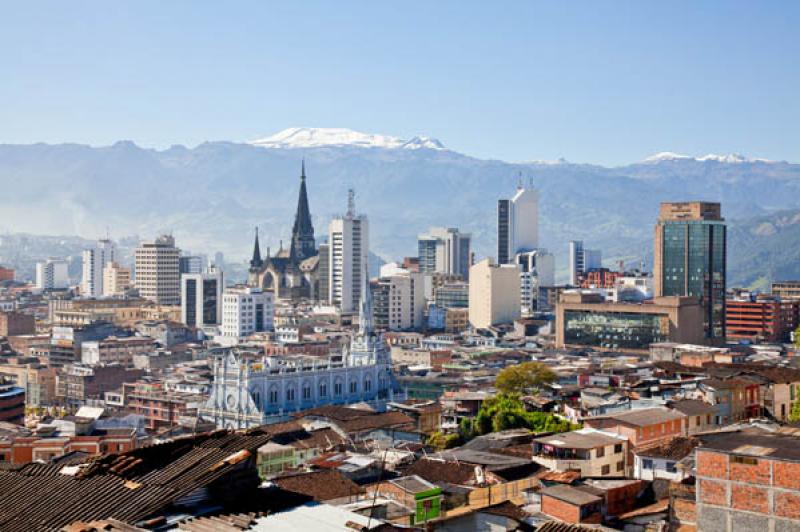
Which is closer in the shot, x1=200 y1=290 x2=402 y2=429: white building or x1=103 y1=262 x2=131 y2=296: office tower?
x1=200 y1=290 x2=402 y2=429: white building

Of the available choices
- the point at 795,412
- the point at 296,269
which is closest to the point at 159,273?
the point at 296,269

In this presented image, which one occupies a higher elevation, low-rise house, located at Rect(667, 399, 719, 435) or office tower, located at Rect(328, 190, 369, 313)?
office tower, located at Rect(328, 190, 369, 313)

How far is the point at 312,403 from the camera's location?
69562mm

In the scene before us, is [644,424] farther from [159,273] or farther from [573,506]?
[159,273]

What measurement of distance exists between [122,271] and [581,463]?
17301 centimetres

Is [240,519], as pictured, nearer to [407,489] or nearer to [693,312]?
[407,489]

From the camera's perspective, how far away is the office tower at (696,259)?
11169 cm

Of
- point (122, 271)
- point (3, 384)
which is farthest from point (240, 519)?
point (122, 271)

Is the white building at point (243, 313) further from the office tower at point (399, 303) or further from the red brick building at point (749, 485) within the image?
the red brick building at point (749, 485)

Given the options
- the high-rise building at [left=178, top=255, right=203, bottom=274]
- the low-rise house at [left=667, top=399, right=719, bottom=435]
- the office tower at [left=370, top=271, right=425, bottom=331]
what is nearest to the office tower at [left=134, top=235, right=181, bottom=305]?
the high-rise building at [left=178, top=255, right=203, bottom=274]

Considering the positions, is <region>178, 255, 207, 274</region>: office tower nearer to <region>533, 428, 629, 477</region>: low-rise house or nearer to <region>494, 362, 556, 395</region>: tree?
<region>494, 362, 556, 395</region>: tree

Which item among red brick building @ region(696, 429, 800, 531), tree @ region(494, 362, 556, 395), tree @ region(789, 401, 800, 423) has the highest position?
red brick building @ region(696, 429, 800, 531)

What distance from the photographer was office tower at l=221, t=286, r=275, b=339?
128250 millimetres

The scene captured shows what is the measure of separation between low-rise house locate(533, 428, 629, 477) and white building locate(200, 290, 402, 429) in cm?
3226
